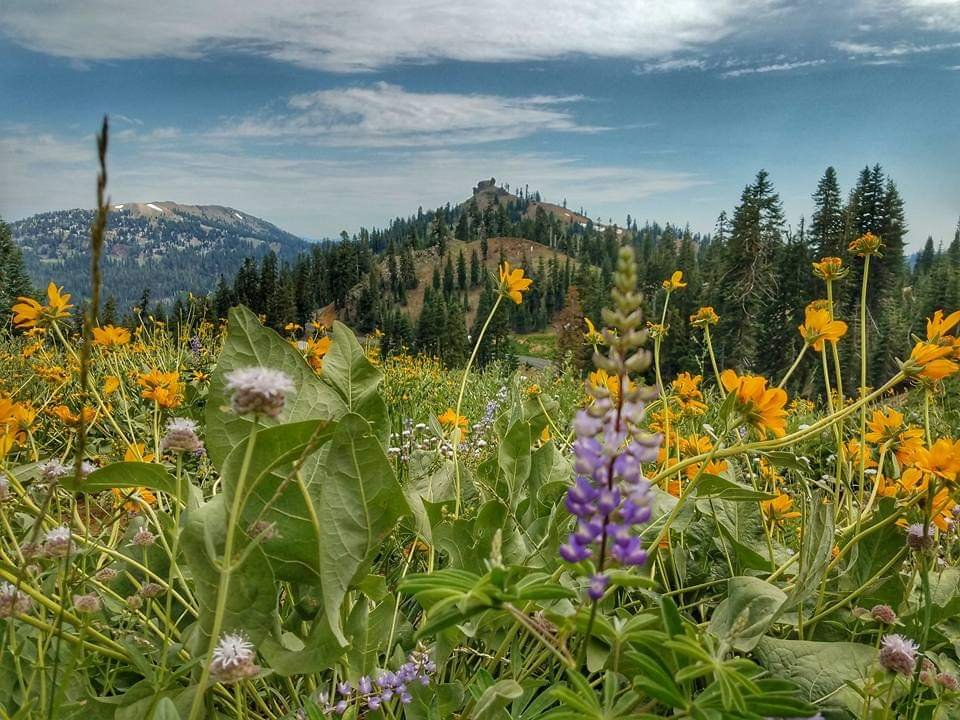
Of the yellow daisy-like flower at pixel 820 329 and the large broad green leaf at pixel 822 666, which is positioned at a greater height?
the yellow daisy-like flower at pixel 820 329

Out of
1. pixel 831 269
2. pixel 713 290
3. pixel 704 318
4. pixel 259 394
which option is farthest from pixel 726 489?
pixel 713 290

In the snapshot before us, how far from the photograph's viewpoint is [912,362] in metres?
1.44

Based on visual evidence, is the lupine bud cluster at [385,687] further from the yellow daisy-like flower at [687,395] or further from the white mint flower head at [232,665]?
the yellow daisy-like flower at [687,395]

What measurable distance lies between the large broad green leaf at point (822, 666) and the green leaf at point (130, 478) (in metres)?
1.21

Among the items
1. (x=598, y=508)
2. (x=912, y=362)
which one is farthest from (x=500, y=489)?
(x=598, y=508)

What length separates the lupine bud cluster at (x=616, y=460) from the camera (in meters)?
0.59

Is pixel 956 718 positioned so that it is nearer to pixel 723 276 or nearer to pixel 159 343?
pixel 159 343

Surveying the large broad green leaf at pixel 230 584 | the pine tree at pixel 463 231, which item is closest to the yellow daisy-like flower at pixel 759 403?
the large broad green leaf at pixel 230 584

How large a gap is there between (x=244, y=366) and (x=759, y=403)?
104 cm

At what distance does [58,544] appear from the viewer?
1.03 m

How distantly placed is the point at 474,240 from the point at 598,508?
477ft

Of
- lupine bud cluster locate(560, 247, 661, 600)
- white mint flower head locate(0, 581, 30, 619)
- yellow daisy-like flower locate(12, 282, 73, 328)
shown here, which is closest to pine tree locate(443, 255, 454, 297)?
yellow daisy-like flower locate(12, 282, 73, 328)

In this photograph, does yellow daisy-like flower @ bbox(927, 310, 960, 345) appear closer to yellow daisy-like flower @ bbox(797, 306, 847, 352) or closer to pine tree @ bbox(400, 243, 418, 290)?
yellow daisy-like flower @ bbox(797, 306, 847, 352)

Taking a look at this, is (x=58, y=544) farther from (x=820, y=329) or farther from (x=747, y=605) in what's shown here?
(x=820, y=329)
